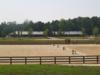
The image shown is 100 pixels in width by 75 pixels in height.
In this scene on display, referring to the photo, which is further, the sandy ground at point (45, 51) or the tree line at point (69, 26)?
the tree line at point (69, 26)

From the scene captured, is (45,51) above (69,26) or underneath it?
above

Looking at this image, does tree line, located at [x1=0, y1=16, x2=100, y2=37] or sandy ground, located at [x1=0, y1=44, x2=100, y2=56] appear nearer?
sandy ground, located at [x1=0, y1=44, x2=100, y2=56]

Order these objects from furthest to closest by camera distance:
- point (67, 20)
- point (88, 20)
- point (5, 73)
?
point (67, 20)
point (88, 20)
point (5, 73)

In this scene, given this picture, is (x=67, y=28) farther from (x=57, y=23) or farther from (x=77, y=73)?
(x=77, y=73)

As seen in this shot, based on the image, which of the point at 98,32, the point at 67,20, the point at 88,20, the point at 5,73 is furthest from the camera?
the point at 67,20

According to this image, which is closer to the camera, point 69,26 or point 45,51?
point 45,51

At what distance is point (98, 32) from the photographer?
14350 cm

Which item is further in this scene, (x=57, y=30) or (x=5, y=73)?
(x=57, y=30)

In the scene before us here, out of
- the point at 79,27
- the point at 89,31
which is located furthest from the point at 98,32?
the point at 79,27

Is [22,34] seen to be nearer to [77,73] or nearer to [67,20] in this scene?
[67,20]

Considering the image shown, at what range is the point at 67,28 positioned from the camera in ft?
529

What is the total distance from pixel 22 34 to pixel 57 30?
18.5 m

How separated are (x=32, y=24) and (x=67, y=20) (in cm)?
2068

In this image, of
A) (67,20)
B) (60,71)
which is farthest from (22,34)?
(60,71)
